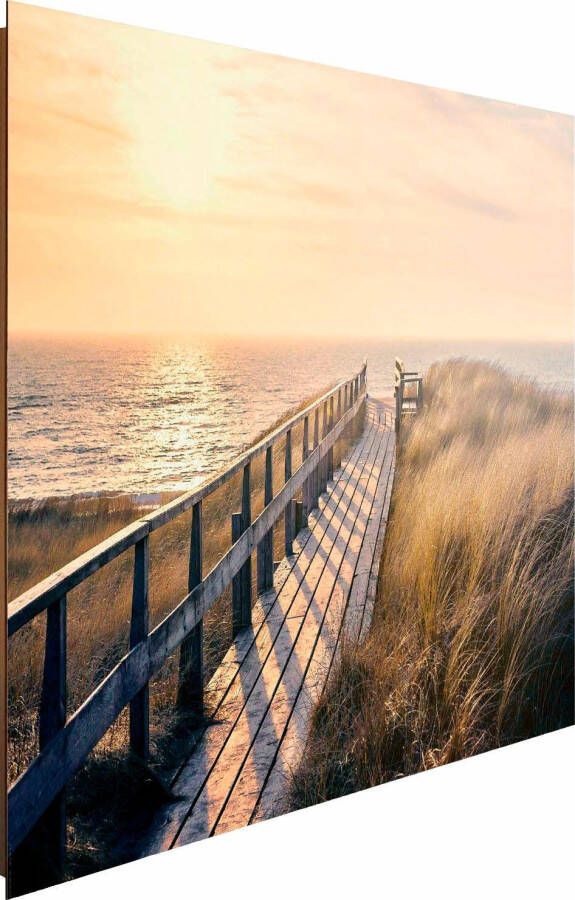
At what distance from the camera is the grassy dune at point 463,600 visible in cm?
332

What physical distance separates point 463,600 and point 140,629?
1484mm

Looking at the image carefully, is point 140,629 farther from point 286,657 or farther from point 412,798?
point 412,798

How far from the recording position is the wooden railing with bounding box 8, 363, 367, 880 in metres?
2.35

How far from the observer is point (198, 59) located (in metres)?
2.95

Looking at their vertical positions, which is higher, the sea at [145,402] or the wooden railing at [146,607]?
the sea at [145,402]

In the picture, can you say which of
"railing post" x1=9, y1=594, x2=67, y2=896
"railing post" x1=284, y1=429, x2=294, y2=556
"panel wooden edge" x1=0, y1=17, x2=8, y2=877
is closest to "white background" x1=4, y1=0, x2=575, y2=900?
"railing post" x1=9, y1=594, x2=67, y2=896

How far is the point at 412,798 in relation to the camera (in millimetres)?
3424

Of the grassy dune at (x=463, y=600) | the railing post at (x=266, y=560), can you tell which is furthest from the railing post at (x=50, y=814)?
the railing post at (x=266, y=560)

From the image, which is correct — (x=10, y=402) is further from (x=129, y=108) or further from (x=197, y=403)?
(x=129, y=108)

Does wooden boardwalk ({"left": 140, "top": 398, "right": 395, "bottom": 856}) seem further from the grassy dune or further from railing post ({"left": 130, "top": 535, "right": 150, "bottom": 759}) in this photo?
railing post ({"left": 130, "top": 535, "right": 150, "bottom": 759})

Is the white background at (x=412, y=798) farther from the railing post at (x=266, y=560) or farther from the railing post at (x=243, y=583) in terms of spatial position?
the railing post at (x=266, y=560)

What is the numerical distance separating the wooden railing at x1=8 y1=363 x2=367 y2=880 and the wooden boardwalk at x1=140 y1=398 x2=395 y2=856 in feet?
0.27

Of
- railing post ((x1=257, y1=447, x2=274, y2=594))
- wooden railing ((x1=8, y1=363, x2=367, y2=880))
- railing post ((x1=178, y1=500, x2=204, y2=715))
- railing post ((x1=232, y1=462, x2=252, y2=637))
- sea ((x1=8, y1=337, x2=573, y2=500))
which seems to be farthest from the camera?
railing post ((x1=257, y1=447, x2=274, y2=594))

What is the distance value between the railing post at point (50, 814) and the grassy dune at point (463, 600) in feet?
2.90
